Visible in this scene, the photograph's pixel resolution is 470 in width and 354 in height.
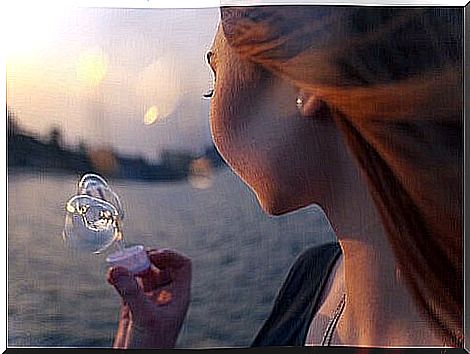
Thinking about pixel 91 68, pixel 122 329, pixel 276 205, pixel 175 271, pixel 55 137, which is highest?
pixel 91 68

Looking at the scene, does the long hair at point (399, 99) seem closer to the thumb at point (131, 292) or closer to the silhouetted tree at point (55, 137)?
the silhouetted tree at point (55, 137)

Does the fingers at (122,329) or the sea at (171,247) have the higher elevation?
the sea at (171,247)

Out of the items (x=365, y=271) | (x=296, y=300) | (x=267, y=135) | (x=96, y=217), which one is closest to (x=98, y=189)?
(x=96, y=217)

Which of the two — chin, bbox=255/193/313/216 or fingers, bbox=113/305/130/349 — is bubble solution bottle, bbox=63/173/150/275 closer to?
fingers, bbox=113/305/130/349

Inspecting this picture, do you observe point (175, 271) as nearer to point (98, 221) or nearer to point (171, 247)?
point (171, 247)

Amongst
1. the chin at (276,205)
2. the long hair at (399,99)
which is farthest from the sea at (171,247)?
the long hair at (399,99)
